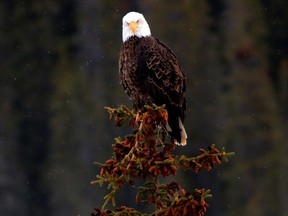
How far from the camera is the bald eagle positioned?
6906 mm

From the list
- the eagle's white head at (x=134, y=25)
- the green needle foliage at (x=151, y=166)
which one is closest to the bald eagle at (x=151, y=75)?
the eagle's white head at (x=134, y=25)

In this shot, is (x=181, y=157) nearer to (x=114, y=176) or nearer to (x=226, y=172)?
(x=114, y=176)

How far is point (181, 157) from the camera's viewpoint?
5.51 meters

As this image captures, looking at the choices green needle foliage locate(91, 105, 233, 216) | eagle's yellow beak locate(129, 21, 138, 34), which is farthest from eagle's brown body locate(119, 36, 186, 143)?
green needle foliage locate(91, 105, 233, 216)

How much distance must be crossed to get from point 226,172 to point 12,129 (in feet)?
12.9

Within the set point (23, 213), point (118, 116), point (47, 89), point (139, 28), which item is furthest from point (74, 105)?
point (118, 116)

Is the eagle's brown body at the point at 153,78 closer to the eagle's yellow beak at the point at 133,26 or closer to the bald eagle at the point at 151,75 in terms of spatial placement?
the bald eagle at the point at 151,75

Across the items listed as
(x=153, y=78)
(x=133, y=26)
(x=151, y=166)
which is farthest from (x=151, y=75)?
(x=151, y=166)

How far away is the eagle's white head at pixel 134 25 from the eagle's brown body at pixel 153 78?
2.9 inches

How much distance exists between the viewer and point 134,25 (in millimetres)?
6957

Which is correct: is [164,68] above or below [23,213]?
above

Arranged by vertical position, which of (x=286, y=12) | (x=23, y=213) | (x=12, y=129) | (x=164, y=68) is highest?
(x=164, y=68)

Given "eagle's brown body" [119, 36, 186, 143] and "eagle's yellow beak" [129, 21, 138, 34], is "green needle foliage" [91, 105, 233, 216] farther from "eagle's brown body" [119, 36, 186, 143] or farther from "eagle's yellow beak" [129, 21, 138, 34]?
"eagle's yellow beak" [129, 21, 138, 34]

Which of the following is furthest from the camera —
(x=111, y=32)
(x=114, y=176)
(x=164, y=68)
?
(x=111, y=32)
